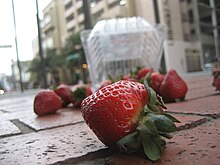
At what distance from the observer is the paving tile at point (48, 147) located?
0.47m

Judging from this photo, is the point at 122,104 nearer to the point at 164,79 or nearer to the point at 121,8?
the point at 164,79

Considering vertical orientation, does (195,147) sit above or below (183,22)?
below

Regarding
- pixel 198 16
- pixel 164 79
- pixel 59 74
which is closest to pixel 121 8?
pixel 198 16

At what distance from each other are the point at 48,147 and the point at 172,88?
0.66 m

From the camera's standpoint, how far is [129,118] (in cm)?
45

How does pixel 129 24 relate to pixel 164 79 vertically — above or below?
above

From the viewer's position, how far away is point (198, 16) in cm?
1523

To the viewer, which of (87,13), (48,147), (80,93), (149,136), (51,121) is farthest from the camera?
(87,13)

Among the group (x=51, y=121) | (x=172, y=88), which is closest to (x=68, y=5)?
(x=172, y=88)

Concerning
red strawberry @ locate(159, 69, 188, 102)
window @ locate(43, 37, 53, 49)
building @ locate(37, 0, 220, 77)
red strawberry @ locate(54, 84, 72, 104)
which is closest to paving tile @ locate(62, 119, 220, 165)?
red strawberry @ locate(159, 69, 188, 102)

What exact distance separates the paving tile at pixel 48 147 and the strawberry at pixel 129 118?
0.06 meters

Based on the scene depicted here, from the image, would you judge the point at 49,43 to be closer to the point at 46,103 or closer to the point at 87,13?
the point at 87,13

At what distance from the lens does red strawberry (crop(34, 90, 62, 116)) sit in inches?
45.8

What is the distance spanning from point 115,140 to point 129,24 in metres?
2.08
